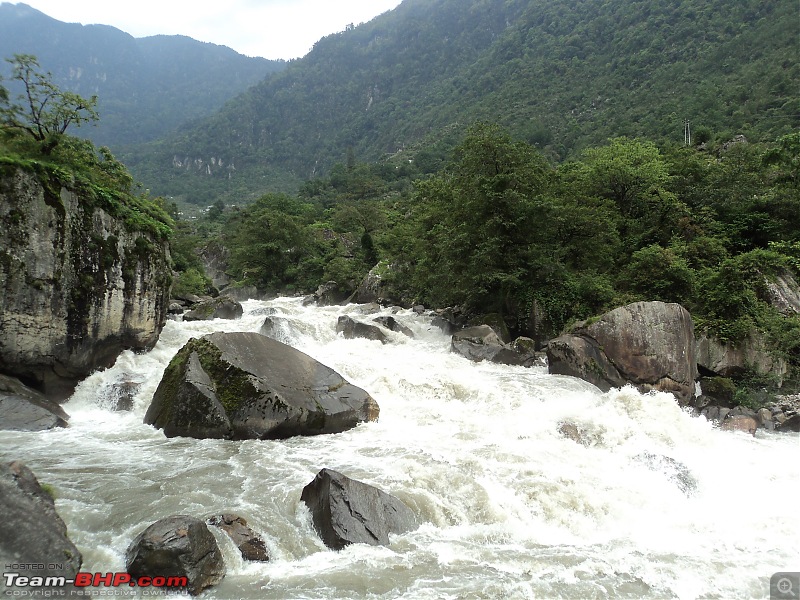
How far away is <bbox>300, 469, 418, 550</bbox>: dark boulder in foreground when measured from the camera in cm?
670

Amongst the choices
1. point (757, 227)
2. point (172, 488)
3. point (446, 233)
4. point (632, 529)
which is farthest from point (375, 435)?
point (757, 227)

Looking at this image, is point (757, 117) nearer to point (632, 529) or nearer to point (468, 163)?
point (468, 163)

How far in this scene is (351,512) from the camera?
6.91 meters

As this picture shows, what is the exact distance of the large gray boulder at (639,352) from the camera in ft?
48.0

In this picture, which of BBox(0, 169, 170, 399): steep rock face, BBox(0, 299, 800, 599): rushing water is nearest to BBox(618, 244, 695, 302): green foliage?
BBox(0, 299, 800, 599): rushing water

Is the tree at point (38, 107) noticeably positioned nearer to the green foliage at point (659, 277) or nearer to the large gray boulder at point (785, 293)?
the green foliage at point (659, 277)

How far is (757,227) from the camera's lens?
20.8 meters

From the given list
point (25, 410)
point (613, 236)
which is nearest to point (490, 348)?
point (613, 236)

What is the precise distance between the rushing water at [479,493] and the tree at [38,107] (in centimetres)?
851

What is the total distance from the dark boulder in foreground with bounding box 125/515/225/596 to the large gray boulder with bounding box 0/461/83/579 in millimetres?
662

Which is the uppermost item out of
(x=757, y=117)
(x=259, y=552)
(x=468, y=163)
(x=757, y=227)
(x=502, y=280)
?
(x=757, y=117)

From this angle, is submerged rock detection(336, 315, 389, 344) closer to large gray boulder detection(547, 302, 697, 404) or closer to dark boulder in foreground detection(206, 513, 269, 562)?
large gray boulder detection(547, 302, 697, 404)

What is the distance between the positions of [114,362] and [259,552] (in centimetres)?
1109

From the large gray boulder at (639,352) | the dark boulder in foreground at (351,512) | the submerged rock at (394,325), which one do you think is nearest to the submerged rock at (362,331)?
the submerged rock at (394,325)
